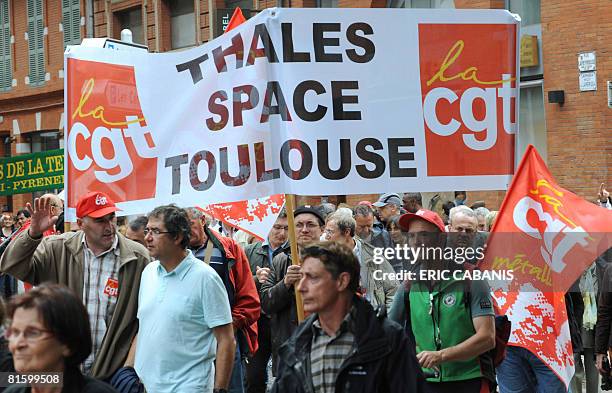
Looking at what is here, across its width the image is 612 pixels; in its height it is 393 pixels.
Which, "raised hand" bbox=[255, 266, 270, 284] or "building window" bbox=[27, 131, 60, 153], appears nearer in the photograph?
"raised hand" bbox=[255, 266, 270, 284]

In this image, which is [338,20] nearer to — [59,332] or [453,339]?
[453,339]

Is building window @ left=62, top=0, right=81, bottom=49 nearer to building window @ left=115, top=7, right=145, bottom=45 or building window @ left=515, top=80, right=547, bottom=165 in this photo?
building window @ left=115, top=7, right=145, bottom=45

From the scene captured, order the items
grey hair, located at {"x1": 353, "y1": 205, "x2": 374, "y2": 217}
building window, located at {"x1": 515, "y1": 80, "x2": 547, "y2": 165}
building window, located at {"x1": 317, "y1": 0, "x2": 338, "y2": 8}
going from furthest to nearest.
A: building window, located at {"x1": 317, "y1": 0, "x2": 338, "y2": 8}, building window, located at {"x1": 515, "y1": 80, "x2": 547, "y2": 165}, grey hair, located at {"x1": 353, "y1": 205, "x2": 374, "y2": 217}

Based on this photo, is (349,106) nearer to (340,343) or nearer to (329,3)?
(340,343)

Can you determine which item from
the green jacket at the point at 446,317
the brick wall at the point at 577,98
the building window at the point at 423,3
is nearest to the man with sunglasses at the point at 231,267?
the green jacket at the point at 446,317

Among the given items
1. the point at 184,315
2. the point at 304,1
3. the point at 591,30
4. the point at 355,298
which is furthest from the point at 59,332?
the point at 304,1

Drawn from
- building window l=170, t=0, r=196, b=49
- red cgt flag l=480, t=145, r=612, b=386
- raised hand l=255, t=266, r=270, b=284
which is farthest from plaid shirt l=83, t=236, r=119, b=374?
building window l=170, t=0, r=196, b=49

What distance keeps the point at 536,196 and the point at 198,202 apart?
2.11 meters

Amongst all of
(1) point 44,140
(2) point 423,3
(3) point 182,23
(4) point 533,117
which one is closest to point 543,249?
(4) point 533,117

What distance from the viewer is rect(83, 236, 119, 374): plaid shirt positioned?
6.53 m

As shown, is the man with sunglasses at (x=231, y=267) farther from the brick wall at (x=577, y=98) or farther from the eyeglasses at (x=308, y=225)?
the brick wall at (x=577, y=98)

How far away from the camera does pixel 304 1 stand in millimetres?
25125

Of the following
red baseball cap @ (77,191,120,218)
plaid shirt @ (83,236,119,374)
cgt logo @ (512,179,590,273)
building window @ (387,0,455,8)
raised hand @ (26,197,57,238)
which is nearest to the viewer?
raised hand @ (26,197,57,238)

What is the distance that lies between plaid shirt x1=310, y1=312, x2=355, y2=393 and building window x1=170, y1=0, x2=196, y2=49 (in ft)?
81.4
